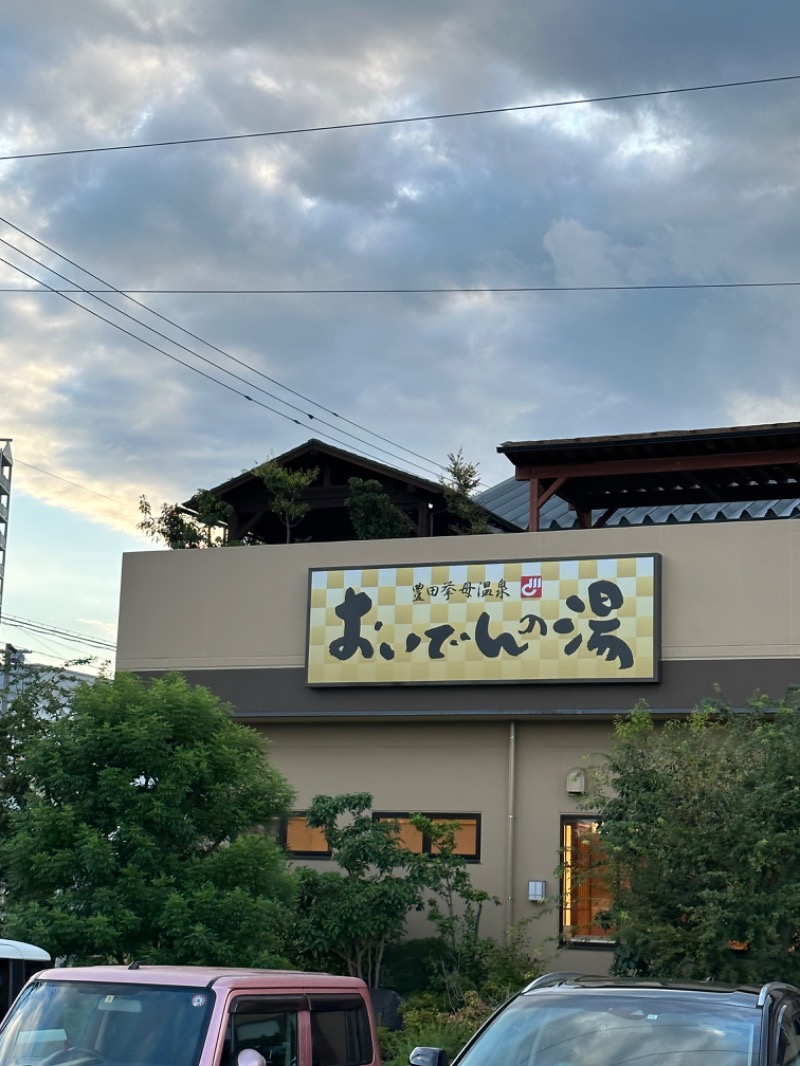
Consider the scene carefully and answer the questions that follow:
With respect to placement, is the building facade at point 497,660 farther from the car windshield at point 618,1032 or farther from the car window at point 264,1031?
the car windshield at point 618,1032

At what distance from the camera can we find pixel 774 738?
13156mm

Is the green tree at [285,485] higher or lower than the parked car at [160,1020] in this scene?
higher

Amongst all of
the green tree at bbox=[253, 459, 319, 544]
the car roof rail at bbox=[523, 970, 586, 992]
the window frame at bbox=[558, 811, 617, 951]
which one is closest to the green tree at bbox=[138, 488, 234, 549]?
the green tree at bbox=[253, 459, 319, 544]

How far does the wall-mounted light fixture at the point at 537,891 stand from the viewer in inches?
735

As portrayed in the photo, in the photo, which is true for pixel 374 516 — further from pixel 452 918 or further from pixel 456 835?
pixel 452 918

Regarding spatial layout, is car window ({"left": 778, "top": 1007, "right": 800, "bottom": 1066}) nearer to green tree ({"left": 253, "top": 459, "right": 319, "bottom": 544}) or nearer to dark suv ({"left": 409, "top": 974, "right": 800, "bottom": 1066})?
dark suv ({"left": 409, "top": 974, "right": 800, "bottom": 1066})

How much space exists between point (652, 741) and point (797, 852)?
2086mm

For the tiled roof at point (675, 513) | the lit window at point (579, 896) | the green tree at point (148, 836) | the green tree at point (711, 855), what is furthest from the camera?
the tiled roof at point (675, 513)

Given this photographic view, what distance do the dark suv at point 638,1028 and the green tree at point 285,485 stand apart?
1735cm

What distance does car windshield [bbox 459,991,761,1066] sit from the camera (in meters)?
6.95

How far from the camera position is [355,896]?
17438mm

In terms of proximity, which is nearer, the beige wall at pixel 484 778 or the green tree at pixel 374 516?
the beige wall at pixel 484 778

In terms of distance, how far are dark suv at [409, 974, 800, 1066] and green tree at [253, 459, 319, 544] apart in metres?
17.4

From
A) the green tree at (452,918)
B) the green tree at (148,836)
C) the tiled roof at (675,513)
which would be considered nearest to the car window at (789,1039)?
the green tree at (148,836)
